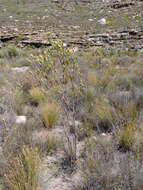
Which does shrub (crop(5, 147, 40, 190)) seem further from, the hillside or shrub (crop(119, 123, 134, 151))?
shrub (crop(119, 123, 134, 151))

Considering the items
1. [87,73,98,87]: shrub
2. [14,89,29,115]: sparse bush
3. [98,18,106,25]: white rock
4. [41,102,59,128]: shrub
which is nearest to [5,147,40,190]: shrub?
[41,102,59,128]: shrub

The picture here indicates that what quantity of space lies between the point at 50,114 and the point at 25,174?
5.68 feet

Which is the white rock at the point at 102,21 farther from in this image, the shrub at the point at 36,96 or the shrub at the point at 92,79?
the shrub at the point at 36,96

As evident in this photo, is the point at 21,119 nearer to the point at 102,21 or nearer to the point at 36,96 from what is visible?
the point at 36,96

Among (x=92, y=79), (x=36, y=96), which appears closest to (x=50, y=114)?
(x=36, y=96)

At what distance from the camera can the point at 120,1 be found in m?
17.6

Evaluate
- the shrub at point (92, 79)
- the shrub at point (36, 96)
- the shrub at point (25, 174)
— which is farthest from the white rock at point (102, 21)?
the shrub at point (25, 174)

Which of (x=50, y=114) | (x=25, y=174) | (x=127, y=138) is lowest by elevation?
(x=50, y=114)

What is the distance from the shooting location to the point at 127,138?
3.19 metres

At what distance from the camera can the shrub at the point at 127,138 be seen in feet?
10.4

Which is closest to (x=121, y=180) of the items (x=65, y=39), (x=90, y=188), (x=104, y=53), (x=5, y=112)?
(x=90, y=188)

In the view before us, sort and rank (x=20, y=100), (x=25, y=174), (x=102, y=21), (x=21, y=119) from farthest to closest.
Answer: (x=102, y=21) → (x=20, y=100) → (x=21, y=119) → (x=25, y=174)

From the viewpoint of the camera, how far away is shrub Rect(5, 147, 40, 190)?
7.70 feet

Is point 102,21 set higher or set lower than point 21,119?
higher
